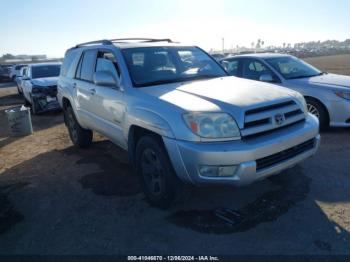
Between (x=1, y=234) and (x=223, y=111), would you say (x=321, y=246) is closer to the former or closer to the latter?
(x=223, y=111)

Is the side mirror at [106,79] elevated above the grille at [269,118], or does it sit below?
above

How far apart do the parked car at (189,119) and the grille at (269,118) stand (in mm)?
11

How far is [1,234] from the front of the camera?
136 inches

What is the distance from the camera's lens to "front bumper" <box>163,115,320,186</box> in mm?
3023

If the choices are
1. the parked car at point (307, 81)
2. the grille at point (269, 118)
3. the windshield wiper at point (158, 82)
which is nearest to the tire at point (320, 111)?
the parked car at point (307, 81)

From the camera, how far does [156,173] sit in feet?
12.0

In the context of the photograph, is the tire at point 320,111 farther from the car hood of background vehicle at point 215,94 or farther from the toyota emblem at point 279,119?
the toyota emblem at point 279,119

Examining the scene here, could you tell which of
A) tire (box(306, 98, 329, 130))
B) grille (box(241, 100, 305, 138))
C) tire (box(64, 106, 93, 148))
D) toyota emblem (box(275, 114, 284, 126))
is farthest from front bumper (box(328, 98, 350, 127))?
tire (box(64, 106, 93, 148))

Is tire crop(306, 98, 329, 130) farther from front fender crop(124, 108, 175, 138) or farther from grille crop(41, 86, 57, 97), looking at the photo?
grille crop(41, 86, 57, 97)

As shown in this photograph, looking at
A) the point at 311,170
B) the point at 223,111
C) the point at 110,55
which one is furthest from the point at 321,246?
the point at 110,55

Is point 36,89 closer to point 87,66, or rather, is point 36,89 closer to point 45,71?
point 45,71

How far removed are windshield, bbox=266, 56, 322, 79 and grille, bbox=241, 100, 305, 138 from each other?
11.2 feet

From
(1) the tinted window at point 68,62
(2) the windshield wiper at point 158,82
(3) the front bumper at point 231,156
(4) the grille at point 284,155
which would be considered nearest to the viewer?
(3) the front bumper at point 231,156

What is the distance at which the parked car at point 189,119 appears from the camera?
311 cm
